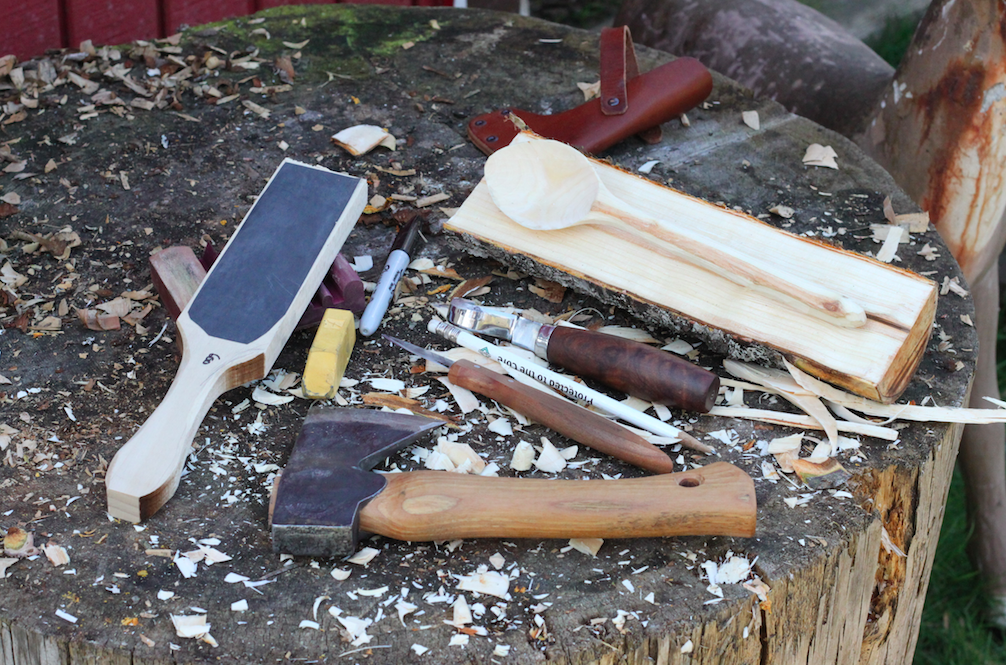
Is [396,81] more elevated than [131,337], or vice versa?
[396,81]

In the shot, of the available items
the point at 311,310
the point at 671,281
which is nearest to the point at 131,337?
the point at 311,310

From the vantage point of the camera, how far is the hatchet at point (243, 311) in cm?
116

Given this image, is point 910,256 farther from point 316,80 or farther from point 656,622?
point 316,80

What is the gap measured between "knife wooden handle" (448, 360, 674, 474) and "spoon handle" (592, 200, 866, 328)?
34 cm

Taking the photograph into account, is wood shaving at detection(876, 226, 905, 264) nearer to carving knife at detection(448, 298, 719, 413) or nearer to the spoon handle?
the spoon handle

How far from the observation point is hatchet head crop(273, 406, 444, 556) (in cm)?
110

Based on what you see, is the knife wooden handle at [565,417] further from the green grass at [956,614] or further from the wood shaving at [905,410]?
the green grass at [956,614]

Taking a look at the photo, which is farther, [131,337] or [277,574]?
[131,337]

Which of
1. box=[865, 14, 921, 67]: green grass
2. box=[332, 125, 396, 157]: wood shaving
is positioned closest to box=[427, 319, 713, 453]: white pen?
box=[332, 125, 396, 157]: wood shaving

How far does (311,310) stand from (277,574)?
48 cm

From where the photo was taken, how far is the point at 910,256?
1.68 meters

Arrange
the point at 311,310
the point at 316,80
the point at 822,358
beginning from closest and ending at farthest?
the point at 822,358 < the point at 311,310 < the point at 316,80

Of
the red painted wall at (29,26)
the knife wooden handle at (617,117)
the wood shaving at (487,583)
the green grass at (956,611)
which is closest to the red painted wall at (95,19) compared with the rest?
the red painted wall at (29,26)

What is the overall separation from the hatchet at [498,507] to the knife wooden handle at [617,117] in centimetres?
94
